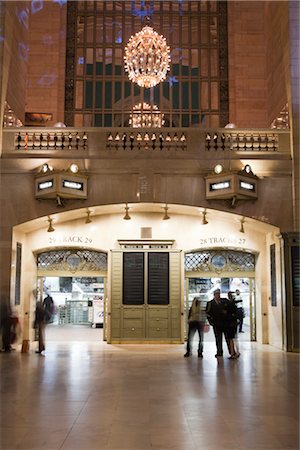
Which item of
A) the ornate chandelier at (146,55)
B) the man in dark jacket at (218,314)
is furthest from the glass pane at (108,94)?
the man in dark jacket at (218,314)

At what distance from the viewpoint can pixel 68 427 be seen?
5.50 meters

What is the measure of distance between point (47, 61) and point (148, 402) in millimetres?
17574

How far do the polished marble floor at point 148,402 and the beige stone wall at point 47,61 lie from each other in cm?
1233

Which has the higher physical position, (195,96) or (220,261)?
(195,96)

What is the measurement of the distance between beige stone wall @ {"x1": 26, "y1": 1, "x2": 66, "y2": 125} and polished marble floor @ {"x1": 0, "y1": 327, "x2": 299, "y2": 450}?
12325 millimetres

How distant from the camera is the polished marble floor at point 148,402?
5.11m

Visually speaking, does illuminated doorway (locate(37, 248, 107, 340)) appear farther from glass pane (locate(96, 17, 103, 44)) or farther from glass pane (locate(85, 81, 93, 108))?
glass pane (locate(96, 17, 103, 44))

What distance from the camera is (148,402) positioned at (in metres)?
6.84

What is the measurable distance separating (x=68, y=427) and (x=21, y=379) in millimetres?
3248

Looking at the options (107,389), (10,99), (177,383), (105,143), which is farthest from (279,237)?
(10,99)

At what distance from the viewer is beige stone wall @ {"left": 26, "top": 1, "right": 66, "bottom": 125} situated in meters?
20.9

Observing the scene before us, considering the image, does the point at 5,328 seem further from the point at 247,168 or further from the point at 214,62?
the point at 214,62

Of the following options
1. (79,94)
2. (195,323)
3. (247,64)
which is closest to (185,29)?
(247,64)

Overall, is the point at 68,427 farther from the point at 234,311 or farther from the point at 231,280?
the point at 231,280
